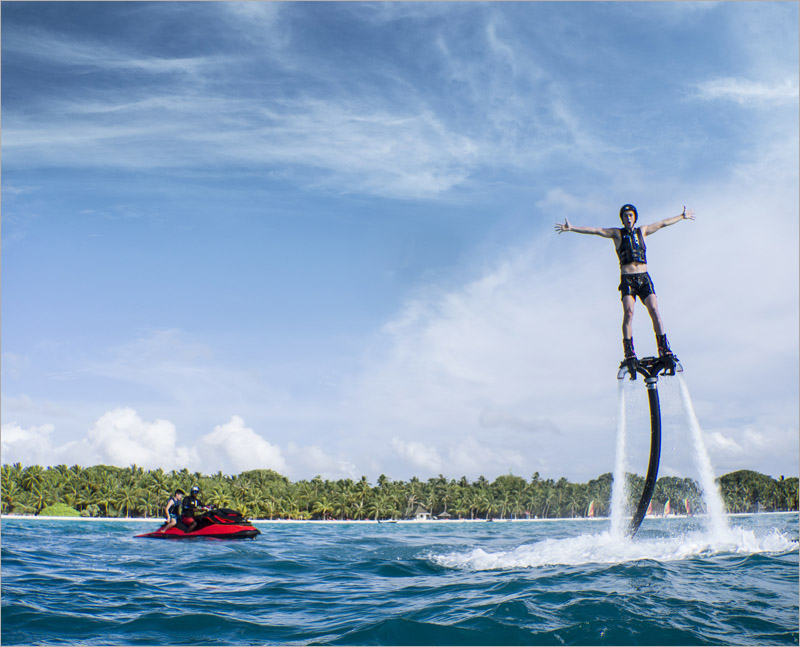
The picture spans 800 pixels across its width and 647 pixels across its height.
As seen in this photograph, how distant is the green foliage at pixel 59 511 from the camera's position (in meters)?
95.1

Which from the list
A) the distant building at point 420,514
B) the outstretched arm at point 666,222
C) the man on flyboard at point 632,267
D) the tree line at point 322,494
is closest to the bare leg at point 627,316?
the man on flyboard at point 632,267

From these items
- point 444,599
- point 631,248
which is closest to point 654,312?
point 631,248

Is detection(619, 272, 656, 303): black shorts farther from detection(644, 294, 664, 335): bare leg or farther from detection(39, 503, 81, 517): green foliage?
detection(39, 503, 81, 517): green foliage

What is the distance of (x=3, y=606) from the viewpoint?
11195 millimetres

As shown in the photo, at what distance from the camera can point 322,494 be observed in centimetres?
12762

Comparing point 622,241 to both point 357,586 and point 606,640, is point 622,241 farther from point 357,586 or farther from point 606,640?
point 357,586

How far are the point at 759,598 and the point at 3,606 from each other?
14.9 meters

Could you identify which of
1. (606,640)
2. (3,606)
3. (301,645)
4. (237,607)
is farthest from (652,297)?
(3,606)

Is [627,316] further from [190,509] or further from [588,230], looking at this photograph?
[190,509]

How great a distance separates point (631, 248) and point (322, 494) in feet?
418

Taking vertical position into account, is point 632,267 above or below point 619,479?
above

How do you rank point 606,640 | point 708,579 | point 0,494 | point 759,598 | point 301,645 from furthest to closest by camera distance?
point 0,494
point 708,579
point 759,598
point 301,645
point 606,640

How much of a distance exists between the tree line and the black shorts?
205 feet

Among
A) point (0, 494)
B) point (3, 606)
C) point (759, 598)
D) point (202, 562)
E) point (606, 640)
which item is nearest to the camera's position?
point (606, 640)
